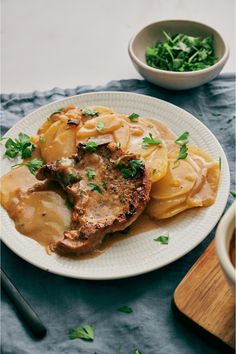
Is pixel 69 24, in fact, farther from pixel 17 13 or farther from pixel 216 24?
pixel 216 24

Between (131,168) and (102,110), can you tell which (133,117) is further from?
(131,168)

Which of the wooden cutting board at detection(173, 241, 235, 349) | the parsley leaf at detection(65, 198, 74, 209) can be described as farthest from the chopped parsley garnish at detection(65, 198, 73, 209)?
the wooden cutting board at detection(173, 241, 235, 349)

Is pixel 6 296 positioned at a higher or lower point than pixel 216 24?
lower

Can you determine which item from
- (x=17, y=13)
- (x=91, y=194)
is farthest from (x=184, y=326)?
(x=17, y=13)

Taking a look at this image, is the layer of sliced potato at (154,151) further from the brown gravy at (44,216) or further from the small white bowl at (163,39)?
the small white bowl at (163,39)

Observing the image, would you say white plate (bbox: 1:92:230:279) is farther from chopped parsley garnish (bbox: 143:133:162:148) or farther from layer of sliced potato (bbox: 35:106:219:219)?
chopped parsley garnish (bbox: 143:133:162:148)

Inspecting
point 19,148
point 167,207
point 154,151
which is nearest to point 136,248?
point 167,207

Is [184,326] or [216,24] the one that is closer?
[184,326]
